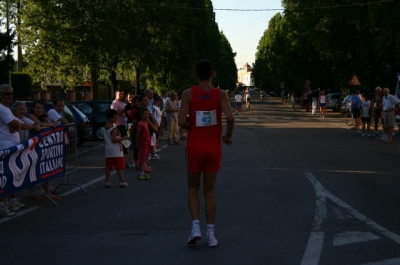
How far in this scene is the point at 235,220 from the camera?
27.9 feet

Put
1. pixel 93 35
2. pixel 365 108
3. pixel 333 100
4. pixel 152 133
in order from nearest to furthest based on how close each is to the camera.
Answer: pixel 152 133 → pixel 365 108 → pixel 93 35 → pixel 333 100

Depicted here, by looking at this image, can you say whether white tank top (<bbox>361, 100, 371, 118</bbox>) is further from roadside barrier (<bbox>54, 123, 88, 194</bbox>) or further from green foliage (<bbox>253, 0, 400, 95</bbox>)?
roadside barrier (<bbox>54, 123, 88, 194</bbox>)

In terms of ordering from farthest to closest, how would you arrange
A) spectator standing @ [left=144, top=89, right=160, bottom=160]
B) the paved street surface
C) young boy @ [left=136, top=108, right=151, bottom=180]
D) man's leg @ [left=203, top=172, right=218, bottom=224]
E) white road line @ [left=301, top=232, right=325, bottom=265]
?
spectator standing @ [left=144, top=89, right=160, bottom=160] → young boy @ [left=136, top=108, right=151, bottom=180] → man's leg @ [left=203, top=172, right=218, bottom=224] → the paved street surface → white road line @ [left=301, top=232, right=325, bottom=265]

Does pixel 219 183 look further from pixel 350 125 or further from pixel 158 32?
pixel 158 32

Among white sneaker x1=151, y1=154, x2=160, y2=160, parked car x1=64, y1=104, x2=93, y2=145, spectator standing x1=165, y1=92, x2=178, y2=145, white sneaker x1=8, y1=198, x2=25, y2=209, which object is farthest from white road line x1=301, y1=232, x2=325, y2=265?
parked car x1=64, y1=104, x2=93, y2=145

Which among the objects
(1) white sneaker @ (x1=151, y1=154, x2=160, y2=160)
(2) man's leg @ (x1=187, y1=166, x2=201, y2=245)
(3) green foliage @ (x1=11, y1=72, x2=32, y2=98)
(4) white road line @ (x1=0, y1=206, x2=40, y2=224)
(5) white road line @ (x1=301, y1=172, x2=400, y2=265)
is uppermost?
(3) green foliage @ (x1=11, y1=72, x2=32, y2=98)

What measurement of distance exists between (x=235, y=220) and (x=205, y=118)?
2.08m

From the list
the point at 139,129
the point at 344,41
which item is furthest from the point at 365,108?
the point at 344,41

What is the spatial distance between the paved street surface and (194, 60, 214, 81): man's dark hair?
1.80 m

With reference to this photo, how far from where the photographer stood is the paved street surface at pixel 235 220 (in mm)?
6656

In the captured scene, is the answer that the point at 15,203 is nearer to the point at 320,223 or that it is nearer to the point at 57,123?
the point at 57,123

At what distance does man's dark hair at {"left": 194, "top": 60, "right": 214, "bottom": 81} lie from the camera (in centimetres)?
695

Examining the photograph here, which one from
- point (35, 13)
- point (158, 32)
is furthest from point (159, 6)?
point (35, 13)

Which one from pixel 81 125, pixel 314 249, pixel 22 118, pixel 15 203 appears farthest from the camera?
pixel 81 125
